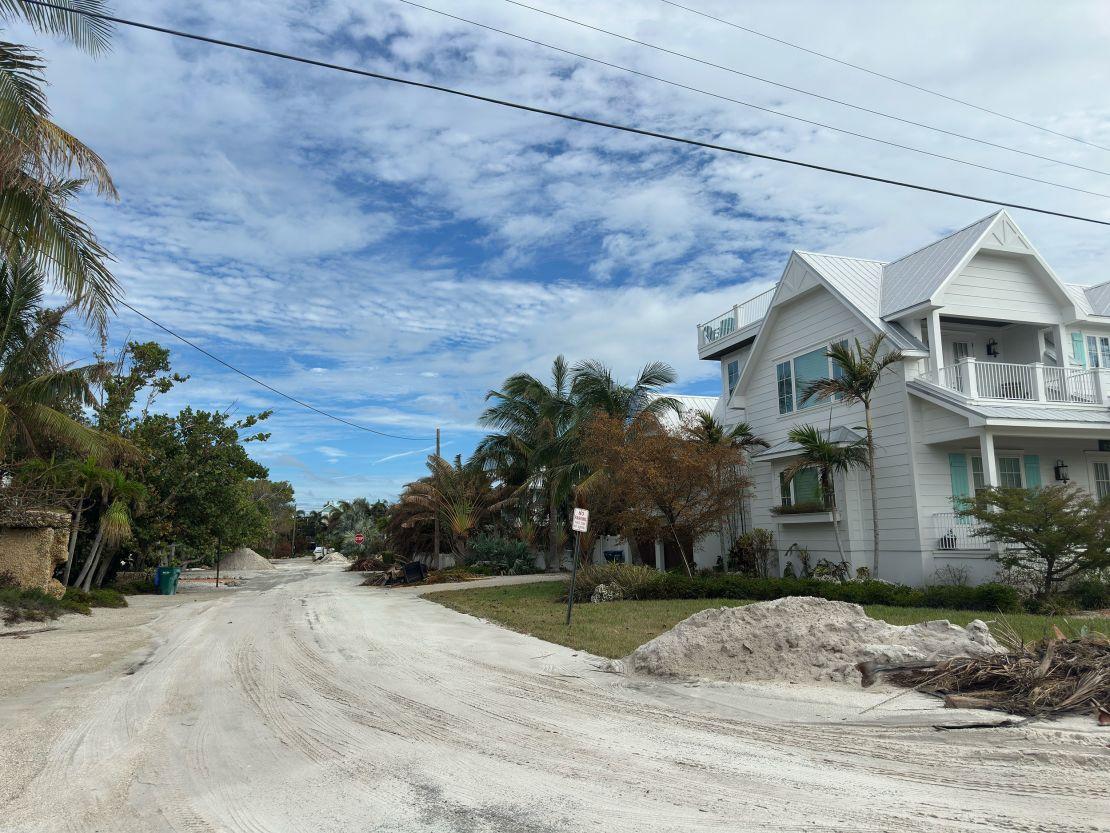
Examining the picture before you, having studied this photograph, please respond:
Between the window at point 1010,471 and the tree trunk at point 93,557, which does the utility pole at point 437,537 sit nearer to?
the tree trunk at point 93,557

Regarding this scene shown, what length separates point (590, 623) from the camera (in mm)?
14062

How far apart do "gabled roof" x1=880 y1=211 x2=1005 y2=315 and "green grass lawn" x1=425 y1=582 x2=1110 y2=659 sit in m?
8.08

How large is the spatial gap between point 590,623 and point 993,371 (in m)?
12.2

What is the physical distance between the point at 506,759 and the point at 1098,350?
2261 centimetres

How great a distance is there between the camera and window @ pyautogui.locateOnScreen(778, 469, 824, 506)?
20.9 meters

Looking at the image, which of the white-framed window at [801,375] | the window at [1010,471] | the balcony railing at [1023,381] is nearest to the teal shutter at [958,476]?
the window at [1010,471]

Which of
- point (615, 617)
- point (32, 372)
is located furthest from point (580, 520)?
point (32, 372)

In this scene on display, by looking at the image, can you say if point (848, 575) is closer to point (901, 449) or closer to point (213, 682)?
point (901, 449)

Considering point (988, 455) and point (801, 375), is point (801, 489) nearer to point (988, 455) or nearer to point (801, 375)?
point (801, 375)

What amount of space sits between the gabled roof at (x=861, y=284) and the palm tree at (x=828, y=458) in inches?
109

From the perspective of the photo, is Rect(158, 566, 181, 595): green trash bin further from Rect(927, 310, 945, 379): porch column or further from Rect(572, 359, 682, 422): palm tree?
Rect(927, 310, 945, 379): porch column

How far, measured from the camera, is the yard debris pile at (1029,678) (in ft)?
21.2

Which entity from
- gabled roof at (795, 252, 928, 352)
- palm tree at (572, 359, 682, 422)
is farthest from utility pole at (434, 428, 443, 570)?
gabled roof at (795, 252, 928, 352)

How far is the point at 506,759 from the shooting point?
589cm
